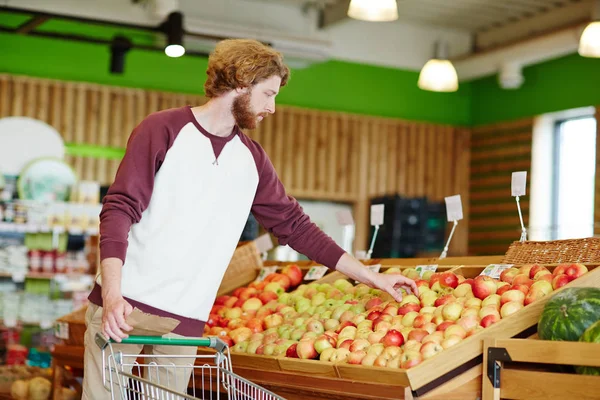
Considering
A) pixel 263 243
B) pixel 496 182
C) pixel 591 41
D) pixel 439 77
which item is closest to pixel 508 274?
pixel 263 243

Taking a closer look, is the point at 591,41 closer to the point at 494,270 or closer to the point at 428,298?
the point at 494,270

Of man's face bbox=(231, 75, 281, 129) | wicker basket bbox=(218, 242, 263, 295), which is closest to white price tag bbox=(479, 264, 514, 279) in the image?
man's face bbox=(231, 75, 281, 129)

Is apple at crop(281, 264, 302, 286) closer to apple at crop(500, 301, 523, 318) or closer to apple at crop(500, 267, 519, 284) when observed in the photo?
apple at crop(500, 267, 519, 284)

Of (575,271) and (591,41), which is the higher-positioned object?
(591,41)

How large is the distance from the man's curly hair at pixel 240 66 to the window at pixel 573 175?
8042mm

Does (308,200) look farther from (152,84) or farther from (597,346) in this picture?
(597,346)

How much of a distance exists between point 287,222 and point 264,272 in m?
1.61

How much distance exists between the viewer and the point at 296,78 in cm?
1096

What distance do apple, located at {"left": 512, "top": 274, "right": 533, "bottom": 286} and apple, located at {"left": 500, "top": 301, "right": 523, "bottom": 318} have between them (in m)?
0.19

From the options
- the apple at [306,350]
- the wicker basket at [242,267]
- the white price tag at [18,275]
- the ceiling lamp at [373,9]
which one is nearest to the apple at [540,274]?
the apple at [306,350]

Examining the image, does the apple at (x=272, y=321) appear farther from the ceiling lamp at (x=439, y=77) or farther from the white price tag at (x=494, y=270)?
the ceiling lamp at (x=439, y=77)

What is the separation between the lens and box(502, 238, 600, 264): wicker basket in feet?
10.9

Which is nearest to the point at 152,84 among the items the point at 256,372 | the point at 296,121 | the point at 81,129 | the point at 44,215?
the point at 81,129

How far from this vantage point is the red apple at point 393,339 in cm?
302
